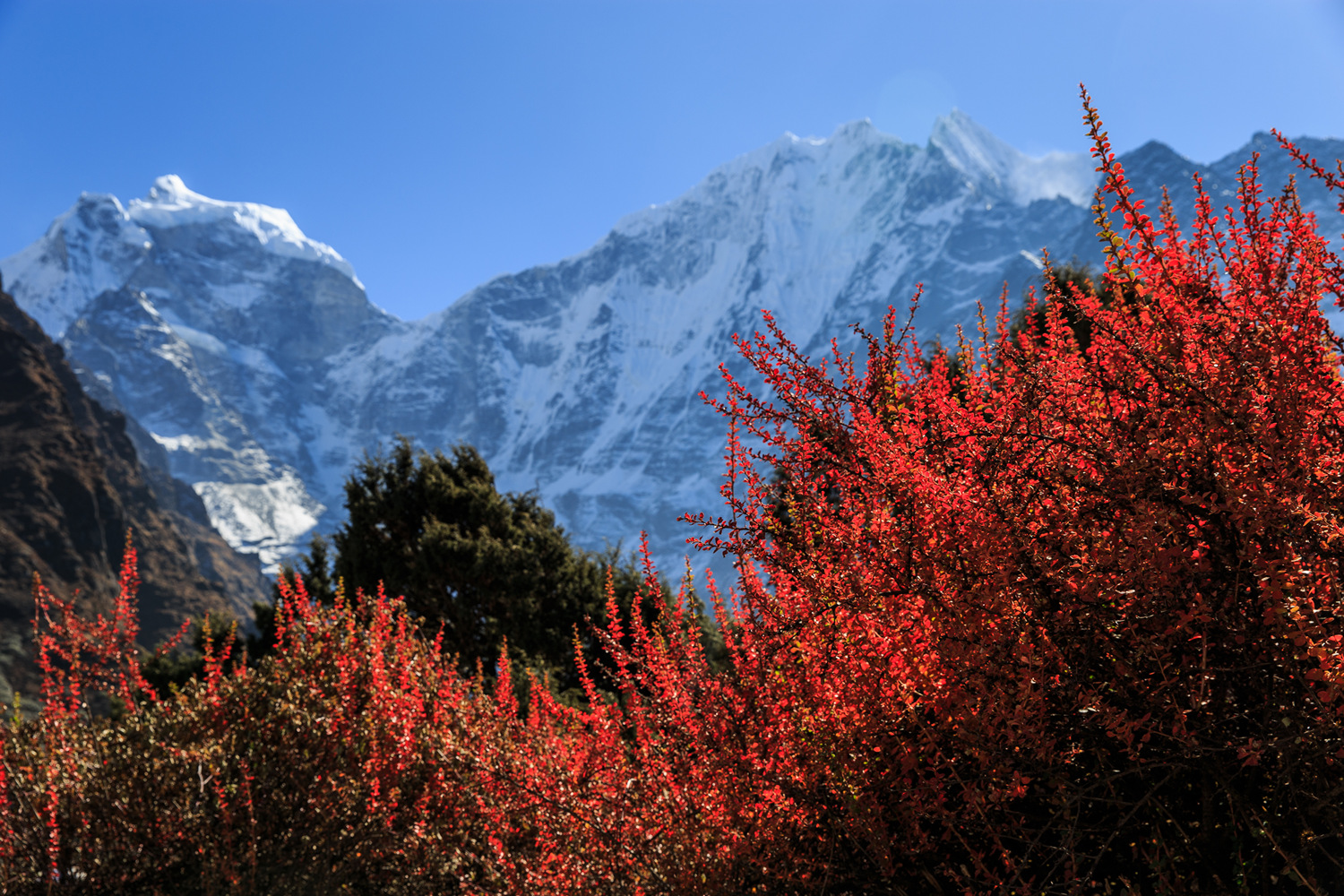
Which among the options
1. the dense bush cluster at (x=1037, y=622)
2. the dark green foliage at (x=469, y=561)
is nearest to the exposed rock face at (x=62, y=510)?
the dark green foliage at (x=469, y=561)

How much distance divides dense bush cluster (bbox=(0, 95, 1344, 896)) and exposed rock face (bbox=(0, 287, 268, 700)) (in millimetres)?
54648

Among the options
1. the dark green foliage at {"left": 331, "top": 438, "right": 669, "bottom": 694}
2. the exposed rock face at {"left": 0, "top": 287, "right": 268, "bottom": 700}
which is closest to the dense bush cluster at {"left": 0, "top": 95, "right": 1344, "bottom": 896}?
the dark green foliage at {"left": 331, "top": 438, "right": 669, "bottom": 694}

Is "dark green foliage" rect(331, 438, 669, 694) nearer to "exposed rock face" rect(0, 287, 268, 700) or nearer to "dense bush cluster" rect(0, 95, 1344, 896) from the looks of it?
"dense bush cluster" rect(0, 95, 1344, 896)

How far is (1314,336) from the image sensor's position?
178 cm

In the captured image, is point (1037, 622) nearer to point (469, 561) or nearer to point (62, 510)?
point (469, 561)

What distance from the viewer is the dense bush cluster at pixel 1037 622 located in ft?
5.60

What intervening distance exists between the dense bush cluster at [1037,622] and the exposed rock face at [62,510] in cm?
5465

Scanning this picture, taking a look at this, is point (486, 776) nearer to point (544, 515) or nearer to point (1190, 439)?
point (1190, 439)

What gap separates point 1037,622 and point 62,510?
86567mm

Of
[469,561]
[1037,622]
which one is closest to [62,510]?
[469,561]

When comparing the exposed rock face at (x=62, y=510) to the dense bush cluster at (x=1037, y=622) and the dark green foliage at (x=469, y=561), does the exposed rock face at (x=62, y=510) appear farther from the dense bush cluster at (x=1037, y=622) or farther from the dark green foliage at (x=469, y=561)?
the dense bush cluster at (x=1037, y=622)

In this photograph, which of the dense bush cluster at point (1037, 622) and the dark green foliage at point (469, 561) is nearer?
the dense bush cluster at point (1037, 622)

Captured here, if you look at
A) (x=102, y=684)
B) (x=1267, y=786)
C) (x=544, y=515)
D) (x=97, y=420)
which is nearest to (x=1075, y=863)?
(x=1267, y=786)

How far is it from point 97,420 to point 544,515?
341 ft
